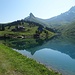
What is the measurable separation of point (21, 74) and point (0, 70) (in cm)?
426

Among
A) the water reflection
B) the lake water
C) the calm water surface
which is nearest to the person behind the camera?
the calm water surface

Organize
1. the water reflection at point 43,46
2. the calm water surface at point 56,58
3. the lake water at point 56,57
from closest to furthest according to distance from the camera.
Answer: the calm water surface at point 56,58
the lake water at point 56,57
the water reflection at point 43,46

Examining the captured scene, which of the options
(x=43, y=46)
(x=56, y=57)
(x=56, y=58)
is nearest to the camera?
(x=56, y=58)

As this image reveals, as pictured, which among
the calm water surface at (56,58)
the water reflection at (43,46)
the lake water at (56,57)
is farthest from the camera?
the water reflection at (43,46)

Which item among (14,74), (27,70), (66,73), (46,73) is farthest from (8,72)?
(66,73)

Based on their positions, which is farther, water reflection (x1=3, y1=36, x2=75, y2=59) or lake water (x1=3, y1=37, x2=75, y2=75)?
water reflection (x1=3, y1=36, x2=75, y2=59)

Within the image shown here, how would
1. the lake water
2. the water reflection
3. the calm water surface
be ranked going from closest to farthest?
the calm water surface → the lake water → the water reflection

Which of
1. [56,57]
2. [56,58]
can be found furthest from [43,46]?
[56,58]

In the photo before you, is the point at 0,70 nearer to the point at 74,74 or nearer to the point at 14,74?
the point at 14,74

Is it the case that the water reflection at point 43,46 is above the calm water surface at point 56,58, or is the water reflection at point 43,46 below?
below

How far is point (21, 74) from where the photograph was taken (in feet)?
96.0

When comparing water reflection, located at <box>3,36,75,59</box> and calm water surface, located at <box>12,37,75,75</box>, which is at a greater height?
calm water surface, located at <box>12,37,75,75</box>

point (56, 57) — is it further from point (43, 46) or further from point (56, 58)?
point (43, 46)

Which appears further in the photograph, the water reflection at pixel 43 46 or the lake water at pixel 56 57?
the water reflection at pixel 43 46
